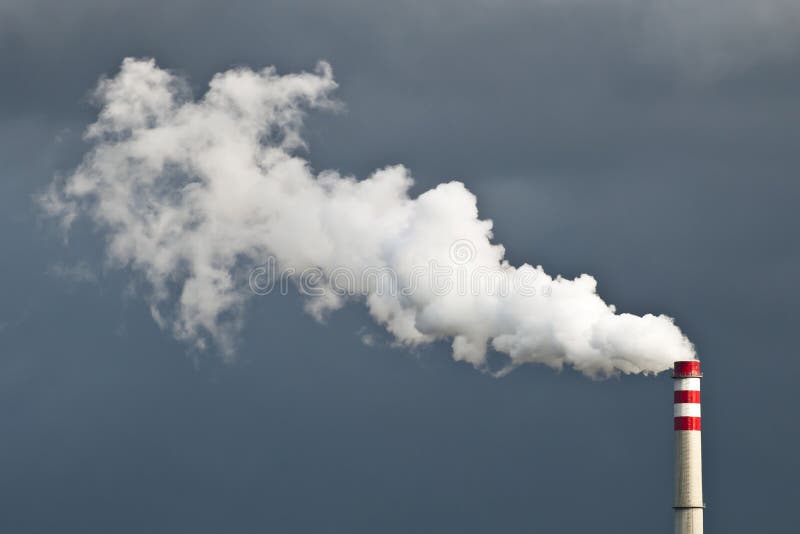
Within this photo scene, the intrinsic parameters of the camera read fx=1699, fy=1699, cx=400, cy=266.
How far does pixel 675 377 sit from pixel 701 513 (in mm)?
7356

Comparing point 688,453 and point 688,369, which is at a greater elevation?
point 688,369

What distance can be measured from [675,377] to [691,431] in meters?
3.00

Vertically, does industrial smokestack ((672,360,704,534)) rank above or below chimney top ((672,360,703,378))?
below

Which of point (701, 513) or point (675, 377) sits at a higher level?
point (675, 377)

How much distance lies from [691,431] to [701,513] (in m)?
4.40

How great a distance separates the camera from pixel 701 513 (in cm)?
9062

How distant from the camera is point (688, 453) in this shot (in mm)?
90625

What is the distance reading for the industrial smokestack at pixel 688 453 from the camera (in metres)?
90.5

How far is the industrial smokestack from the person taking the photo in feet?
297

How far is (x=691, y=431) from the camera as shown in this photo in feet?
298

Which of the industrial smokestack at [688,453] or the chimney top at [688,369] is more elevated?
the chimney top at [688,369]

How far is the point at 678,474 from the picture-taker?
298 feet

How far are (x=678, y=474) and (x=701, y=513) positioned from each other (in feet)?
7.83
